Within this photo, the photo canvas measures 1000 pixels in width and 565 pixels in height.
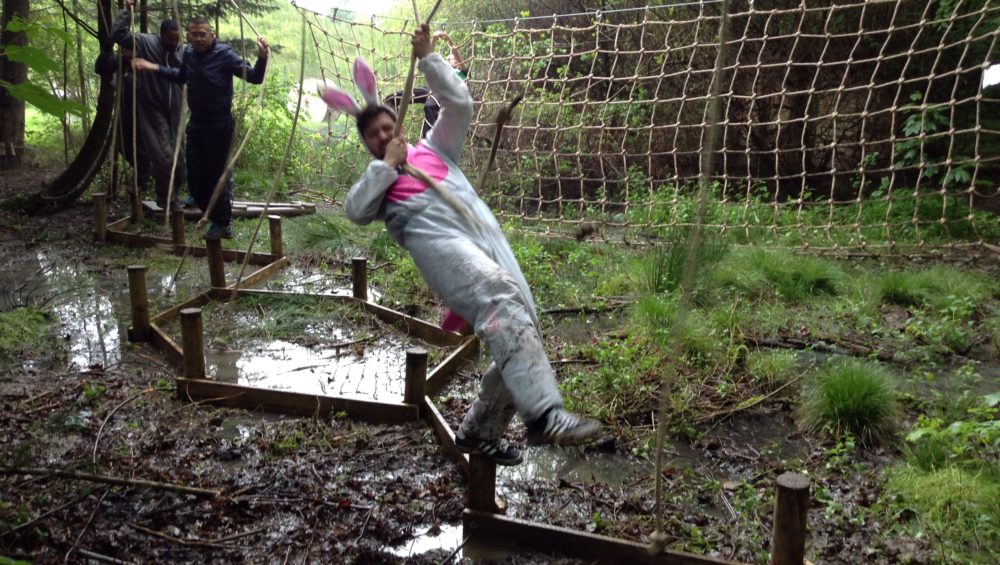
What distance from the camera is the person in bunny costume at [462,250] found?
80.9 inches

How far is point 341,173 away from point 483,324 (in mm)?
7466

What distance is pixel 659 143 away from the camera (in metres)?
8.31

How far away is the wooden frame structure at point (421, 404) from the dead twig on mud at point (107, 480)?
68 centimetres

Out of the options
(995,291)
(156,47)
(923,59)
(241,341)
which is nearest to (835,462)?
(995,291)

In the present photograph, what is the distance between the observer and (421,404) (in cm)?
317

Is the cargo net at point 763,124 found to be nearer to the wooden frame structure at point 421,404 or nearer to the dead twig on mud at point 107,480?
the wooden frame structure at point 421,404

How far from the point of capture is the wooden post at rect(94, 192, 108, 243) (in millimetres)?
6031

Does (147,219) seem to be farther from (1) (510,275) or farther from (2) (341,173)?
(1) (510,275)

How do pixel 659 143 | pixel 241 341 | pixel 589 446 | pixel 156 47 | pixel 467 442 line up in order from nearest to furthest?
pixel 467 442 → pixel 589 446 → pixel 241 341 → pixel 156 47 → pixel 659 143

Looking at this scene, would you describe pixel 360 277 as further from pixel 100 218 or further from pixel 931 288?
pixel 931 288

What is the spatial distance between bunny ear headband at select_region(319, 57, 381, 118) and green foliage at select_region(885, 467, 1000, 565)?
86.8 inches

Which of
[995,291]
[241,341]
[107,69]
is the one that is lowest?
[241,341]

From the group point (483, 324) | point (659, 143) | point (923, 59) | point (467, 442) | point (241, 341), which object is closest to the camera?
point (483, 324)

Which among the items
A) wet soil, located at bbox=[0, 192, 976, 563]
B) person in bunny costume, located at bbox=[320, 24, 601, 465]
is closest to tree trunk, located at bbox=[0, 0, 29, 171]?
wet soil, located at bbox=[0, 192, 976, 563]
